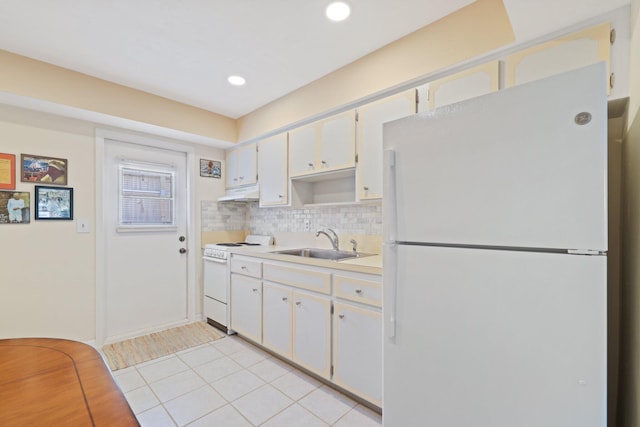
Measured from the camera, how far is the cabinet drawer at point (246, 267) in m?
2.59

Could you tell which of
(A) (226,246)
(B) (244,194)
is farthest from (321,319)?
(B) (244,194)

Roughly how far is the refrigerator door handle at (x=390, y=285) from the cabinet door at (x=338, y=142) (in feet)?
3.63

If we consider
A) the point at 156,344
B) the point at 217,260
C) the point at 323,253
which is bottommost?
the point at 156,344

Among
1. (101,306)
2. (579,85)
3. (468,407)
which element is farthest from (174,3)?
(101,306)

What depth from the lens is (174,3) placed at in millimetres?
1647

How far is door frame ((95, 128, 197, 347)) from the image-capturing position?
2760 mm

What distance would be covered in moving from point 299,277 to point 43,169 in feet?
7.99

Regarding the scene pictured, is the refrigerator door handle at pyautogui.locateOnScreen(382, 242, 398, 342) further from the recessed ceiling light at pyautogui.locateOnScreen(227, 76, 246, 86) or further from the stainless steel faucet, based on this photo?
the recessed ceiling light at pyautogui.locateOnScreen(227, 76, 246, 86)

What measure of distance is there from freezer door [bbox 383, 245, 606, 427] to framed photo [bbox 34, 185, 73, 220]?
294 cm

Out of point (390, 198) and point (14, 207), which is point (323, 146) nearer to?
point (390, 198)

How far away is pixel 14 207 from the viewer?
91.7 inches

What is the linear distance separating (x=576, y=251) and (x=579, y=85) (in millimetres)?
542

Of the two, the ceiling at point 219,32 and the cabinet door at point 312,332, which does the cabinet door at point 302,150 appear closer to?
the ceiling at point 219,32

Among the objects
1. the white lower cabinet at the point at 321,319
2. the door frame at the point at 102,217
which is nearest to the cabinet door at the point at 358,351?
the white lower cabinet at the point at 321,319
